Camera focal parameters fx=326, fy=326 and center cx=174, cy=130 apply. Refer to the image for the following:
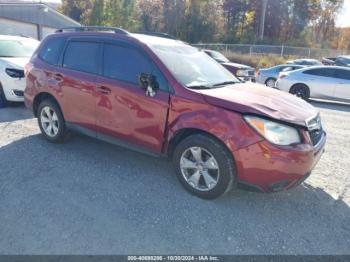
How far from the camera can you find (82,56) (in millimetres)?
4621

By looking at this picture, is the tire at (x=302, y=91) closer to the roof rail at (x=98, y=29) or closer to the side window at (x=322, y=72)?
the side window at (x=322, y=72)

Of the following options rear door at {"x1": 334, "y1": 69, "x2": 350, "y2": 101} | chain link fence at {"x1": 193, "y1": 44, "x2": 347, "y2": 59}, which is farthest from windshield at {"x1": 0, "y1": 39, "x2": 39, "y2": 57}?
chain link fence at {"x1": 193, "y1": 44, "x2": 347, "y2": 59}

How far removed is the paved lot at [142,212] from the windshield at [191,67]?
1.28 metres

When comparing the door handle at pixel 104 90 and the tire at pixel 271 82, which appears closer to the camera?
the door handle at pixel 104 90

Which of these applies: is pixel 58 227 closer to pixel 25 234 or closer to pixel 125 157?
pixel 25 234

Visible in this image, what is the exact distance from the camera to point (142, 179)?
410cm

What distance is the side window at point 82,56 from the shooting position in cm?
445

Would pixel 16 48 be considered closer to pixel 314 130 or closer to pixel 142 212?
pixel 142 212

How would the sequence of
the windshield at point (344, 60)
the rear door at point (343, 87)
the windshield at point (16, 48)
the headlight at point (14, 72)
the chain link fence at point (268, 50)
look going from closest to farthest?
1. the headlight at point (14, 72)
2. the windshield at point (16, 48)
3. the rear door at point (343, 87)
4. the windshield at point (344, 60)
5. the chain link fence at point (268, 50)

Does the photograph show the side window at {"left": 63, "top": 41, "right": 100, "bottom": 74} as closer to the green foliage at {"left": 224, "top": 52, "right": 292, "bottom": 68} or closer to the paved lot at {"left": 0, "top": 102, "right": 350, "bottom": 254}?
the paved lot at {"left": 0, "top": 102, "right": 350, "bottom": 254}

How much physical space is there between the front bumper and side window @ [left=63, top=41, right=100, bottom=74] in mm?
2373

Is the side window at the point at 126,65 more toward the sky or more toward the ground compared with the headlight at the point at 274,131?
more toward the sky

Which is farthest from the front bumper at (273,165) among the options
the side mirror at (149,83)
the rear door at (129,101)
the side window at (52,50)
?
the side window at (52,50)

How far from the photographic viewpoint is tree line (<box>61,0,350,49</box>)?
35.9 m
